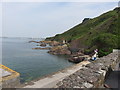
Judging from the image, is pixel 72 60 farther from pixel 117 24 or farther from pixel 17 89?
pixel 117 24

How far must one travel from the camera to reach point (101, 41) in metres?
38.7

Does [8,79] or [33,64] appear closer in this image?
[8,79]

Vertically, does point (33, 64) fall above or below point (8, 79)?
below

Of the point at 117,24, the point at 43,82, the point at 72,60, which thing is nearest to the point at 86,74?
the point at 43,82

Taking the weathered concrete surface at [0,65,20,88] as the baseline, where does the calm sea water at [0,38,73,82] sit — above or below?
below

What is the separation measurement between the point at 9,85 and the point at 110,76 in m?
5.27

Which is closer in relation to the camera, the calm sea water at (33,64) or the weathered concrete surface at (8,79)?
the weathered concrete surface at (8,79)

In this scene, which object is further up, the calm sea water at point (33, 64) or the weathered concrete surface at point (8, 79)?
the weathered concrete surface at point (8, 79)

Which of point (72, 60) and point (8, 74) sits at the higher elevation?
point (8, 74)

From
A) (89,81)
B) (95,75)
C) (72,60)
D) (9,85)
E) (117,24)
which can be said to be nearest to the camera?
(89,81)

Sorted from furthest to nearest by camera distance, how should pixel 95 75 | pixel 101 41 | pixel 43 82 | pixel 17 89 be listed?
pixel 101 41, pixel 43 82, pixel 17 89, pixel 95 75

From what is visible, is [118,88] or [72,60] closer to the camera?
[118,88]

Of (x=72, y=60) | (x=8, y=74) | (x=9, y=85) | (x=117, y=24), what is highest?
(x=117, y=24)

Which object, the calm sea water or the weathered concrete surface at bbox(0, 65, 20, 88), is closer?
the weathered concrete surface at bbox(0, 65, 20, 88)
